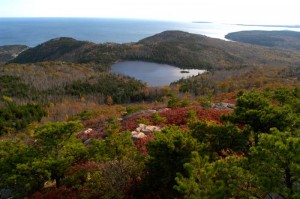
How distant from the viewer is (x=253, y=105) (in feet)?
50.0

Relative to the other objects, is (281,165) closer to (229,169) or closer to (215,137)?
(229,169)

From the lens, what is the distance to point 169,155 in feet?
44.8

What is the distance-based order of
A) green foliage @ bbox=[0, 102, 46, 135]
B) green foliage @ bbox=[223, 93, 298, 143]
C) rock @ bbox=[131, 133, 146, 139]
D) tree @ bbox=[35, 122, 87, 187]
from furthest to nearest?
green foliage @ bbox=[0, 102, 46, 135], rock @ bbox=[131, 133, 146, 139], tree @ bbox=[35, 122, 87, 187], green foliage @ bbox=[223, 93, 298, 143]

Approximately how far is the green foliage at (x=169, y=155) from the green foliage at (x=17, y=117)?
5398 centimetres

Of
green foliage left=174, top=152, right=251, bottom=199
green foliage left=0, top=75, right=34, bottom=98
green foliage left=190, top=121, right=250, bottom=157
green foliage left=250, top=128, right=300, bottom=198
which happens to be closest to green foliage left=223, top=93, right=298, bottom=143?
green foliage left=190, top=121, right=250, bottom=157

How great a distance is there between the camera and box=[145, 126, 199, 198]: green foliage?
526 inches

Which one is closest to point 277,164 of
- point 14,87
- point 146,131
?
point 146,131

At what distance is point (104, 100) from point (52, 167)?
3903 inches

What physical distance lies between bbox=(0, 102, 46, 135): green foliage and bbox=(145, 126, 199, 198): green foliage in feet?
177

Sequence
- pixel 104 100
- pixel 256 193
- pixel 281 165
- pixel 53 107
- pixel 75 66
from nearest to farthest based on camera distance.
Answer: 1. pixel 281 165
2. pixel 256 193
3. pixel 53 107
4. pixel 104 100
5. pixel 75 66

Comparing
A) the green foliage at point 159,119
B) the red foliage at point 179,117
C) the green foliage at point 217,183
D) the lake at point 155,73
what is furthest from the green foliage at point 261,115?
the lake at point 155,73

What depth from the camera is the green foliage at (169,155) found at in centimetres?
1337

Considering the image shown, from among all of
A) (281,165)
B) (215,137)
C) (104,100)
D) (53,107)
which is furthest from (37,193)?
(104,100)

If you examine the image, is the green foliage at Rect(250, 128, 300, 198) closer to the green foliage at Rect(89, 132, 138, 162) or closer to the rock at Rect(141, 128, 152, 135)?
the green foliage at Rect(89, 132, 138, 162)
